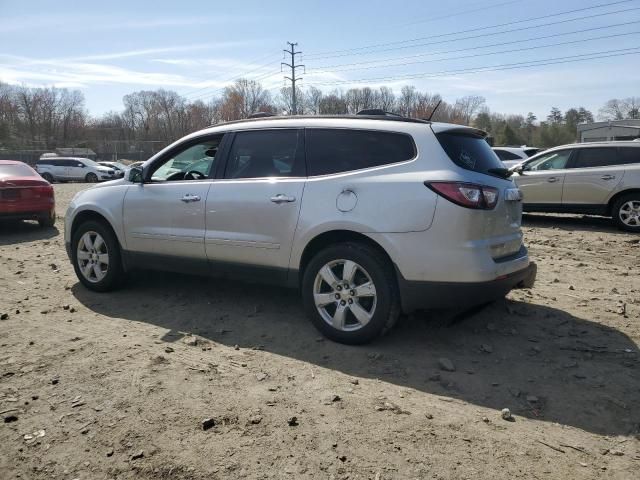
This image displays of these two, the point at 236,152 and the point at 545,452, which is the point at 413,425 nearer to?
the point at 545,452

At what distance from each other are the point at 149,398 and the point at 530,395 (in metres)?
2.48

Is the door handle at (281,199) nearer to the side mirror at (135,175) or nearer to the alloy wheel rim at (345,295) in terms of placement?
the alloy wheel rim at (345,295)

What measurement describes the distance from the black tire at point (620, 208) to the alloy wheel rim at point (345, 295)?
7.98 metres

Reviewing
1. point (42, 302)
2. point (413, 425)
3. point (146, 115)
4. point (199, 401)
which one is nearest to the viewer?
point (413, 425)

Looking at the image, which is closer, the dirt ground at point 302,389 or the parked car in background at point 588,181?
the dirt ground at point 302,389

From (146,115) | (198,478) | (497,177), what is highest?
(146,115)

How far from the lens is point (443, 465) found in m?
2.62

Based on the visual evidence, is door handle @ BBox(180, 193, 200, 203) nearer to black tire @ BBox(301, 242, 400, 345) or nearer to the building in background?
black tire @ BBox(301, 242, 400, 345)

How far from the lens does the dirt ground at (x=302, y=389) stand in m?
2.68

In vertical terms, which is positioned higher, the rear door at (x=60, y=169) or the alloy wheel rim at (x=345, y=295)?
the rear door at (x=60, y=169)

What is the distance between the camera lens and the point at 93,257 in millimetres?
5770

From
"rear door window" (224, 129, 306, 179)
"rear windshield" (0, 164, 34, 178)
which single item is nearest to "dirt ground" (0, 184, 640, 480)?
"rear door window" (224, 129, 306, 179)

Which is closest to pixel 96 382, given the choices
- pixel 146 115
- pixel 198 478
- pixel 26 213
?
pixel 198 478

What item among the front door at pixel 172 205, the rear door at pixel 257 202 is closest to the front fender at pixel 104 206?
the front door at pixel 172 205
